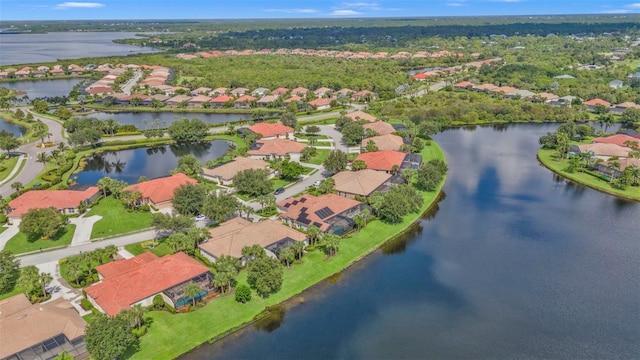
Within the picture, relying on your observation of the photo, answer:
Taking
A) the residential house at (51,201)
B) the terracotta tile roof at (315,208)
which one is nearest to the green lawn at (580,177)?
the terracotta tile roof at (315,208)

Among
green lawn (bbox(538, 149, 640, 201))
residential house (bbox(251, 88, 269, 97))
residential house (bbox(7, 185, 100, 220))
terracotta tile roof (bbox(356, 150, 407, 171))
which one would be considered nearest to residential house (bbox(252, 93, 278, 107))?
residential house (bbox(251, 88, 269, 97))

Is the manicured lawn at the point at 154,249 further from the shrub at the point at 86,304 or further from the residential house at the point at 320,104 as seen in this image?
the residential house at the point at 320,104

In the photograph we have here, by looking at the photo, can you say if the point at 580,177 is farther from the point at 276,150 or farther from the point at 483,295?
the point at 276,150

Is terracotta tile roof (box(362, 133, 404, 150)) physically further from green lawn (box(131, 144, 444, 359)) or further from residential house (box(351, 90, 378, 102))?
residential house (box(351, 90, 378, 102))

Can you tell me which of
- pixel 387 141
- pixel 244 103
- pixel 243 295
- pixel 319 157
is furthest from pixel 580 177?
pixel 244 103

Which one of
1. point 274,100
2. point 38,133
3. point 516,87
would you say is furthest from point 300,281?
point 516,87

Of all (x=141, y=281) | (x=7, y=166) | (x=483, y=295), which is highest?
(x=141, y=281)
